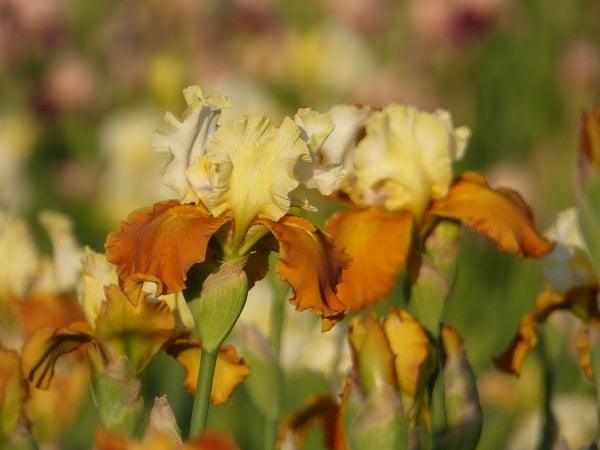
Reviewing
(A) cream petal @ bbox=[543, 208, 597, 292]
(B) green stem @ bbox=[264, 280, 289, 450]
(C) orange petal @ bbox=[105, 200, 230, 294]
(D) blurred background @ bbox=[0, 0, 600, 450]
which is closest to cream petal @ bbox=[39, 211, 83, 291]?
(B) green stem @ bbox=[264, 280, 289, 450]

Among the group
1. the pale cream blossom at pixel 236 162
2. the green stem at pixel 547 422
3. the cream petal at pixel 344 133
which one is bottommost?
the green stem at pixel 547 422

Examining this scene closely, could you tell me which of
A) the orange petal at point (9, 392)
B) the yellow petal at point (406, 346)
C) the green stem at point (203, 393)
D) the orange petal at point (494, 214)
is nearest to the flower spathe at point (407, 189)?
the orange petal at point (494, 214)

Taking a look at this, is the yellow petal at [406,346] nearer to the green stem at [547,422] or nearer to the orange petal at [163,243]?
the orange petal at [163,243]

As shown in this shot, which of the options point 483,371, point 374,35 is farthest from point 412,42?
point 483,371

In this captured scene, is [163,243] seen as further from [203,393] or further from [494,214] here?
[494,214]

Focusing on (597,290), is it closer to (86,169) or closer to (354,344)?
(354,344)

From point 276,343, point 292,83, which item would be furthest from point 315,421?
point 292,83

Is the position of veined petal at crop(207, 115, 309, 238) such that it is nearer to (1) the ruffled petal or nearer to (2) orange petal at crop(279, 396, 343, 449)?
(2) orange petal at crop(279, 396, 343, 449)
